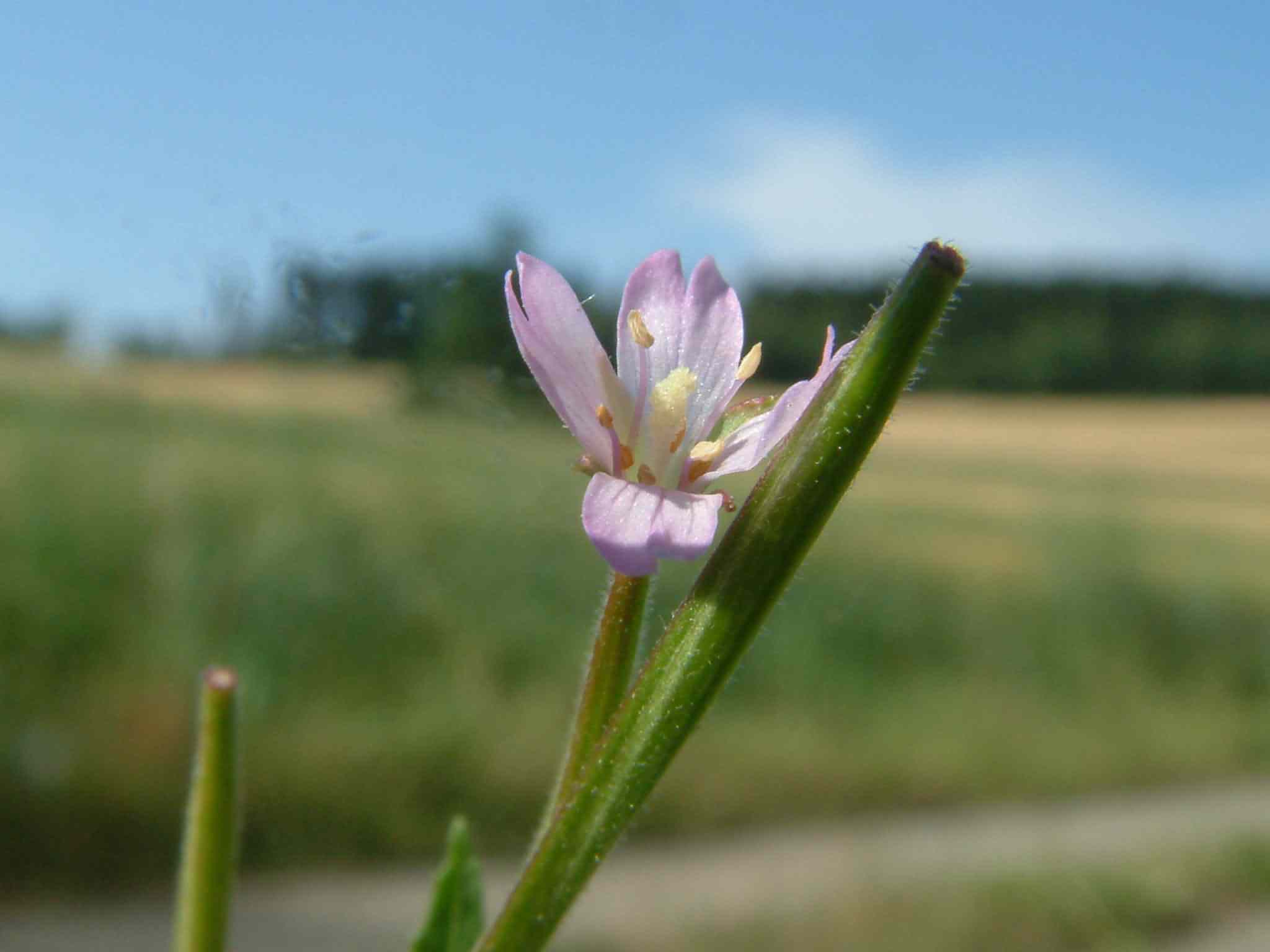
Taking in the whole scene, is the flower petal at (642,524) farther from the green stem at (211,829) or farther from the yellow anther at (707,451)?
the green stem at (211,829)

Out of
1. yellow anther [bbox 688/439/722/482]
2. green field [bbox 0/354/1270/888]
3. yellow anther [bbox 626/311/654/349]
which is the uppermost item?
yellow anther [bbox 626/311/654/349]

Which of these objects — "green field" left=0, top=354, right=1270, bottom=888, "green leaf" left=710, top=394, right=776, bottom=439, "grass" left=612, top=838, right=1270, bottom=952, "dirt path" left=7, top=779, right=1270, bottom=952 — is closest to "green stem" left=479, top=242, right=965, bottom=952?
"green leaf" left=710, top=394, right=776, bottom=439

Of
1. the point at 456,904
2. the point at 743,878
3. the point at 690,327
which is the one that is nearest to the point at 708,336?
the point at 690,327

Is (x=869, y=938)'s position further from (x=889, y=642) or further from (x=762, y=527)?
(x=762, y=527)

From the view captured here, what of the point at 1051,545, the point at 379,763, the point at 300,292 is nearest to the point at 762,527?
the point at 300,292

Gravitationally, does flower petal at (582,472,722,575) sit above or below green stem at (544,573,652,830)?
above

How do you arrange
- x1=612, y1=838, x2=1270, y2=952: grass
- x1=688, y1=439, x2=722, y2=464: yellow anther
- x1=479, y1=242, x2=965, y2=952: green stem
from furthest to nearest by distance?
1. x1=612, y1=838, x2=1270, y2=952: grass
2. x1=688, y1=439, x2=722, y2=464: yellow anther
3. x1=479, y1=242, x2=965, y2=952: green stem

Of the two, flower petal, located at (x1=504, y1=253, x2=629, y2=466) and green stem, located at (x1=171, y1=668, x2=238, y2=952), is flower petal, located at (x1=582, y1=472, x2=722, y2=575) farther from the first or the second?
green stem, located at (x1=171, y1=668, x2=238, y2=952)
